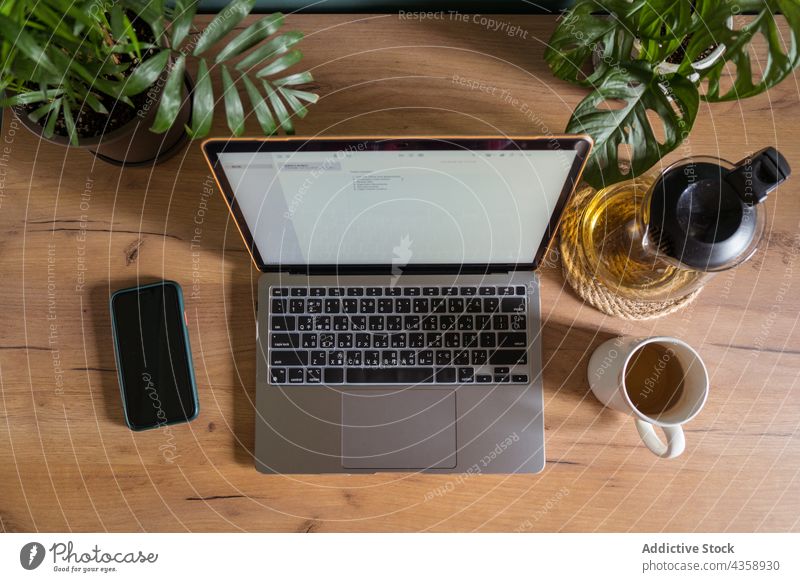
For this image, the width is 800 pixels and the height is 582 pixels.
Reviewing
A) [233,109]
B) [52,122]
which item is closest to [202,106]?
[233,109]

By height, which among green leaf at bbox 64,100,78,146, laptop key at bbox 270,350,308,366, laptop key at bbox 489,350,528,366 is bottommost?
laptop key at bbox 489,350,528,366

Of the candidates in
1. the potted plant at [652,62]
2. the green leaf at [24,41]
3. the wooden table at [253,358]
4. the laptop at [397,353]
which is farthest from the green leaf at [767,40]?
the green leaf at [24,41]

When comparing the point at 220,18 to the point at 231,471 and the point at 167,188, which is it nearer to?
the point at 167,188

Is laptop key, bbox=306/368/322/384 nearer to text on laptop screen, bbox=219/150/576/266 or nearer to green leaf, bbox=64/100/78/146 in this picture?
text on laptop screen, bbox=219/150/576/266

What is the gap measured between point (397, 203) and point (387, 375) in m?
0.21

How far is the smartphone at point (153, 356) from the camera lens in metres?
0.67

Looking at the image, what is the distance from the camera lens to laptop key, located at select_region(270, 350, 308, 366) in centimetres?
Answer: 67

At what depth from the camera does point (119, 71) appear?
0.60 meters

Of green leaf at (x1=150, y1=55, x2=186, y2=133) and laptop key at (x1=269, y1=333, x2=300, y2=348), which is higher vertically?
green leaf at (x1=150, y1=55, x2=186, y2=133)

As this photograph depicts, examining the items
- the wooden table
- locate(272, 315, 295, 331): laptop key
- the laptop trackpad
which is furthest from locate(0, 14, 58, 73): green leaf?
the laptop trackpad

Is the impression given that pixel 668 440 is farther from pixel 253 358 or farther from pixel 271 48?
pixel 271 48

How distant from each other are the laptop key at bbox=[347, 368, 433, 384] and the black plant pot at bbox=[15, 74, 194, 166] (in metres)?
0.35

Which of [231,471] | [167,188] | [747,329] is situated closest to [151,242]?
[167,188]

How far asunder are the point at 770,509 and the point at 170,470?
0.71 metres
